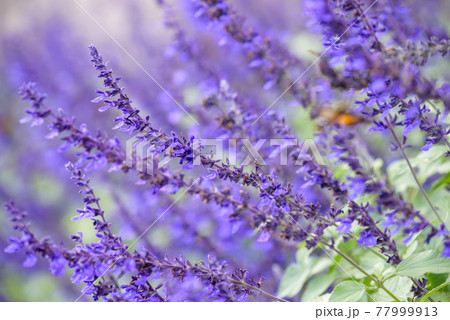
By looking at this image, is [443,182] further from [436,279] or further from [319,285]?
[319,285]

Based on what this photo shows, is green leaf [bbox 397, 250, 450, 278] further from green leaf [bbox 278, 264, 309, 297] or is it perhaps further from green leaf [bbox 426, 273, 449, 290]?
green leaf [bbox 278, 264, 309, 297]

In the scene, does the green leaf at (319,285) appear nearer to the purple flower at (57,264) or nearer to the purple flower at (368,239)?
the purple flower at (368,239)

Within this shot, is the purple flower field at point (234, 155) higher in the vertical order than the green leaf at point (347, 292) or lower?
higher

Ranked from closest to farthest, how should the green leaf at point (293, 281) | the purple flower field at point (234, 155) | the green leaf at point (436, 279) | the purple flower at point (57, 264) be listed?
1. the purple flower at point (57, 264)
2. the purple flower field at point (234, 155)
3. the green leaf at point (436, 279)
4. the green leaf at point (293, 281)

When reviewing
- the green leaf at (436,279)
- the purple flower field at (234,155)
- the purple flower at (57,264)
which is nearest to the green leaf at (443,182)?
the purple flower field at (234,155)
